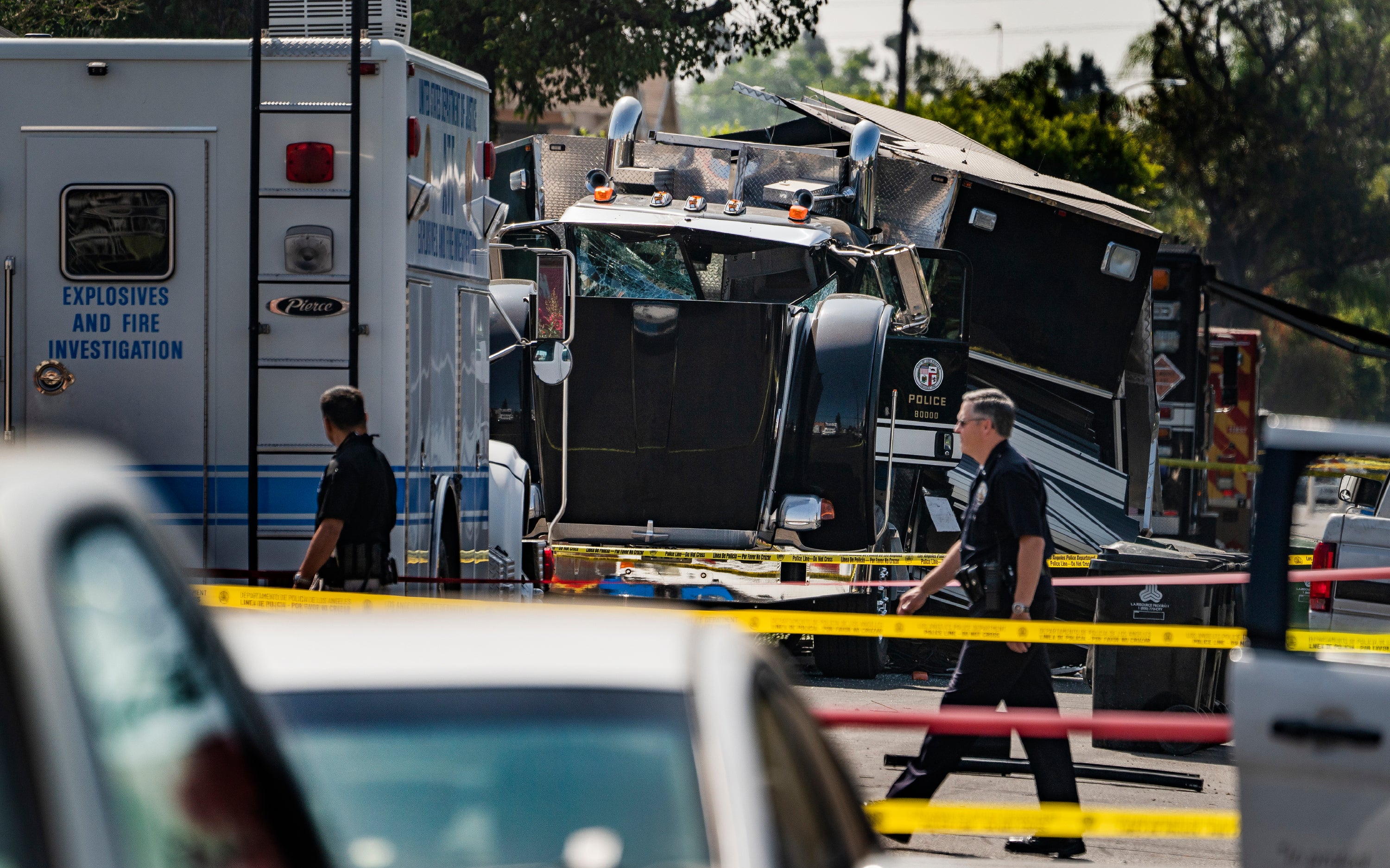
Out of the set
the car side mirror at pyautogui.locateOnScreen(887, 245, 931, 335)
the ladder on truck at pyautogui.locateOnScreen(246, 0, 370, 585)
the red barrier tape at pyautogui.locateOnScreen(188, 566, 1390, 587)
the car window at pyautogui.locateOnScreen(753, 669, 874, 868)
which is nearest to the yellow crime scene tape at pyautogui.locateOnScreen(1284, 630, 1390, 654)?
the red barrier tape at pyautogui.locateOnScreen(188, 566, 1390, 587)

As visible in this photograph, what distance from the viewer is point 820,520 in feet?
36.3

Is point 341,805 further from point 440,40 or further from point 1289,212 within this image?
point 1289,212

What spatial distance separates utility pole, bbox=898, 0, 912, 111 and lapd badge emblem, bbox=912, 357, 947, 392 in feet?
79.5

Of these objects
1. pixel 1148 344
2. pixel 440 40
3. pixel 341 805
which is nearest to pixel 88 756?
pixel 341 805

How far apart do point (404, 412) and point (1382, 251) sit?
41933mm

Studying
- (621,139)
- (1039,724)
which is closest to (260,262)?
(1039,724)

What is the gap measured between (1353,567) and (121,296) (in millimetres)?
6737

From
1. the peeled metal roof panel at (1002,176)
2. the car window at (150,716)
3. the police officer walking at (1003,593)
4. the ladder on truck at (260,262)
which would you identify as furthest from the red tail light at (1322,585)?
the car window at (150,716)

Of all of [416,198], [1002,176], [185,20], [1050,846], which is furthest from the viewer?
[185,20]

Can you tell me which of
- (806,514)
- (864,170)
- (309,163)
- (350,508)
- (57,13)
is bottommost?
(806,514)

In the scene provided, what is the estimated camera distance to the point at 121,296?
7.51m

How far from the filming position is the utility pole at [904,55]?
35.0 m

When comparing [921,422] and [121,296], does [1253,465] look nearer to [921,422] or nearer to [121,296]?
[921,422]

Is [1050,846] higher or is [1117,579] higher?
[1117,579]
